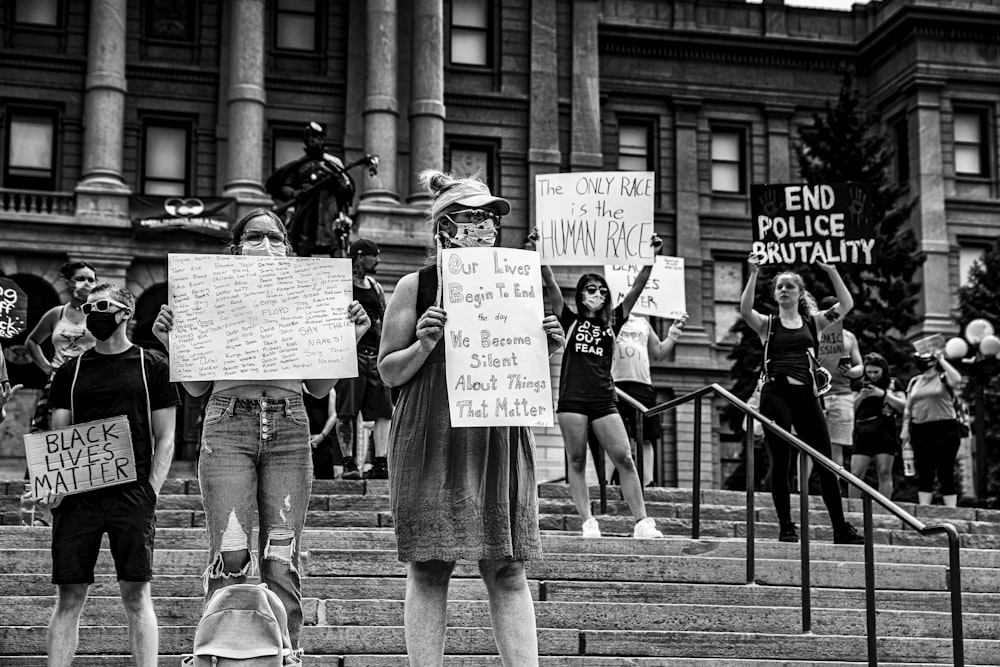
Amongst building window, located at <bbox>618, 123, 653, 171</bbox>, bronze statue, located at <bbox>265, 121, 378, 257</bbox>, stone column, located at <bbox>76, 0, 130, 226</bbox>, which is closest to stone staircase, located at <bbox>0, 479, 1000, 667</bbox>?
bronze statue, located at <bbox>265, 121, 378, 257</bbox>

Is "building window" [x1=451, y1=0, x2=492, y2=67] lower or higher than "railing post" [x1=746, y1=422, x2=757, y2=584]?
higher

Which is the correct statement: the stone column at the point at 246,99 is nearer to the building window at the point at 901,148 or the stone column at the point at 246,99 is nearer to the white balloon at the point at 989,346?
the building window at the point at 901,148

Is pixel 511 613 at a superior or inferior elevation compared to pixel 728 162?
inferior

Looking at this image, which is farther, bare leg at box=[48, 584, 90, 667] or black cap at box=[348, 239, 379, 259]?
black cap at box=[348, 239, 379, 259]

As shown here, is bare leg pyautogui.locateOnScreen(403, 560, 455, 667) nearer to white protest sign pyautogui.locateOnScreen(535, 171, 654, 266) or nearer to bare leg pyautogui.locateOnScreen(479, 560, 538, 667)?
bare leg pyautogui.locateOnScreen(479, 560, 538, 667)

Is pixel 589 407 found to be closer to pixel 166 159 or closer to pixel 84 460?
pixel 84 460

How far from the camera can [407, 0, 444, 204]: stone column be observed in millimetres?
36781

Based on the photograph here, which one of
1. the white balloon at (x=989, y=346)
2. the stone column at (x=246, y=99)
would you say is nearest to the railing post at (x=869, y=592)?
the white balloon at (x=989, y=346)

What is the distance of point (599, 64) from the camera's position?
4262 cm

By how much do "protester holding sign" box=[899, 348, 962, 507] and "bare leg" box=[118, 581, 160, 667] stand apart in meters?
10.3

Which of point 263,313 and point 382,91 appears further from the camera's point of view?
point 382,91

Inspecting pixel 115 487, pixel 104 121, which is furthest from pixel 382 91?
pixel 115 487

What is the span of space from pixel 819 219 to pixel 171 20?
27395 mm

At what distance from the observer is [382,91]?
118 feet
